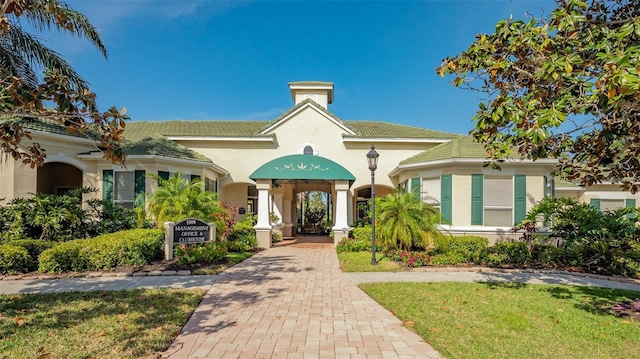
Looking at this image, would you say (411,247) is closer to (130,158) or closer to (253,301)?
(253,301)

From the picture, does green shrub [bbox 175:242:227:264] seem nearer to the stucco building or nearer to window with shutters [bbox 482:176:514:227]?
the stucco building

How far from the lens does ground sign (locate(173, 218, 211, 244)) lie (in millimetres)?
10906

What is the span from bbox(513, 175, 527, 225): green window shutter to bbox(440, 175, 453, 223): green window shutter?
99.4 inches

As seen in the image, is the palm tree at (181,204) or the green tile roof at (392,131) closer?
the palm tree at (181,204)

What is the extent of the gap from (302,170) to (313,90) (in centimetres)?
840

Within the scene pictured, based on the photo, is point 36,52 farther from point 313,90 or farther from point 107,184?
point 313,90

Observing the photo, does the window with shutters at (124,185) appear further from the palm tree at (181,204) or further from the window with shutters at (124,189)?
the palm tree at (181,204)

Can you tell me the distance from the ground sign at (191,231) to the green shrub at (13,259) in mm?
3740

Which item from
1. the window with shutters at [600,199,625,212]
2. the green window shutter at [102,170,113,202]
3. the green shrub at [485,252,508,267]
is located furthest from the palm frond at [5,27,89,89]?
the window with shutters at [600,199,625,212]

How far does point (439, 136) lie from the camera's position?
19438 millimetres

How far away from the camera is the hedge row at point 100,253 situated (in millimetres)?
9414

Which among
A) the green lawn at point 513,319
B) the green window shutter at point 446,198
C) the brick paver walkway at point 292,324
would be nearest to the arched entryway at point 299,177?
the green window shutter at point 446,198

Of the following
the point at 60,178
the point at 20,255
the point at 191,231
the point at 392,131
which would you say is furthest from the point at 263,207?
the point at 60,178

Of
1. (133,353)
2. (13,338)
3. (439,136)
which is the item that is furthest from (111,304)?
(439,136)
